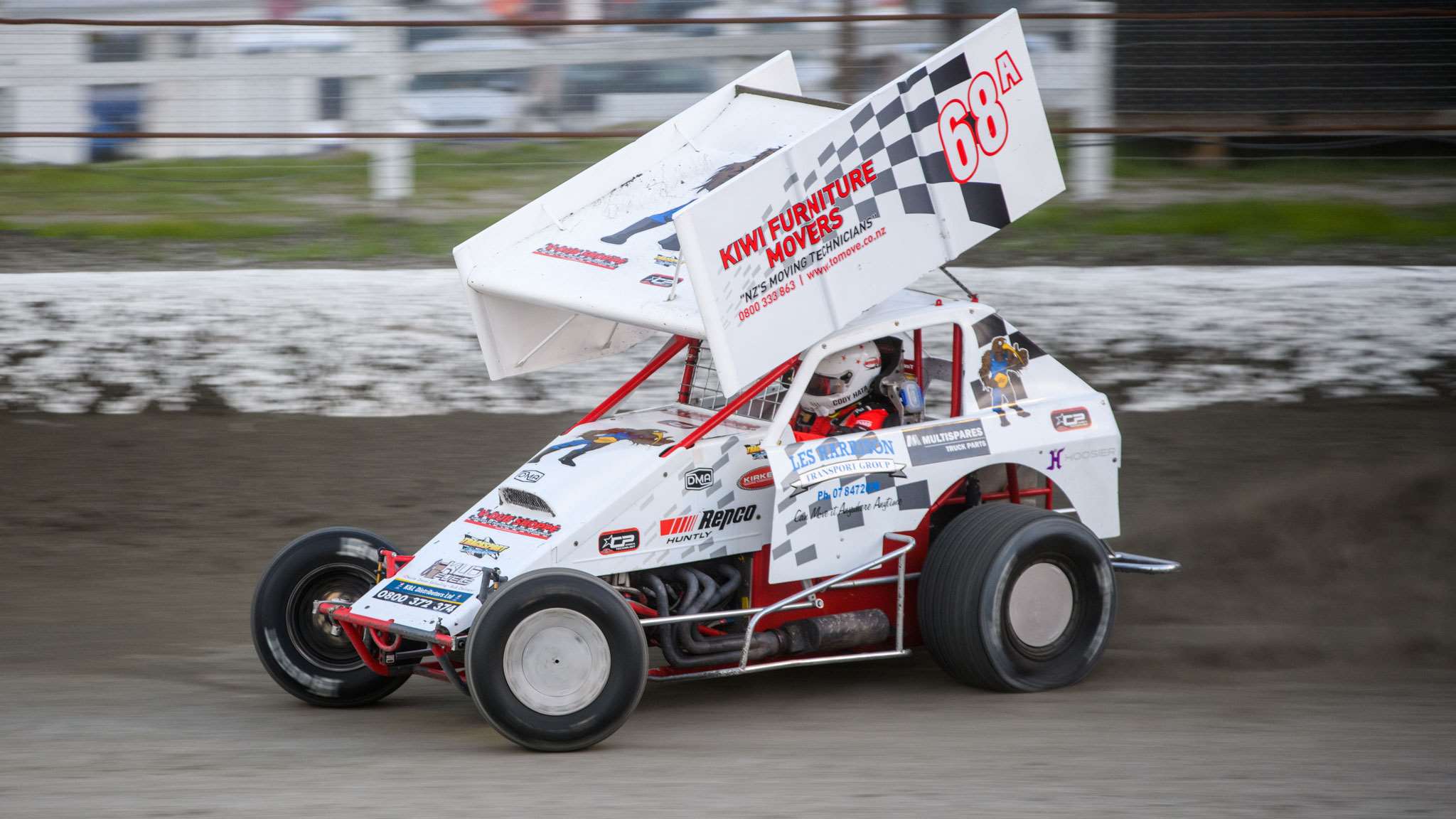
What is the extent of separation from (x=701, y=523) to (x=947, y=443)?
3.67ft

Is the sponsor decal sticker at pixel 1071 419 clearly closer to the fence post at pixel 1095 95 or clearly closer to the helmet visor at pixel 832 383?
the helmet visor at pixel 832 383

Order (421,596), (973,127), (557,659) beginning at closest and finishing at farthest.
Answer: (557,659) → (421,596) → (973,127)

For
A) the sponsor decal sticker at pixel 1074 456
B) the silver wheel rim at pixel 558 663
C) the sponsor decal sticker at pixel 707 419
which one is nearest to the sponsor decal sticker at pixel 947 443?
the sponsor decal sticker at pixel 1074 456

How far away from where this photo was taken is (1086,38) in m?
12.3

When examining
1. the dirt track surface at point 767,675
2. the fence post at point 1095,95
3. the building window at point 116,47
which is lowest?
the dirt track surface at point 767,675

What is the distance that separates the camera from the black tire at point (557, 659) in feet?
18.7

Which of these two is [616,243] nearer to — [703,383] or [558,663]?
[703,383]

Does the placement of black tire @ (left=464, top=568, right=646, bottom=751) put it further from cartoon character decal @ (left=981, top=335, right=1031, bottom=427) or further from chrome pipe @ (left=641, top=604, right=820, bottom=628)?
cartoon character decal @ (left=981, top=335, right=1031, bottom=427)

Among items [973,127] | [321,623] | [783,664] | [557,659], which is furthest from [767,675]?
[973,127]

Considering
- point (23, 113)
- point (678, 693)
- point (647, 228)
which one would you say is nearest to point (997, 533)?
point (678, 693)

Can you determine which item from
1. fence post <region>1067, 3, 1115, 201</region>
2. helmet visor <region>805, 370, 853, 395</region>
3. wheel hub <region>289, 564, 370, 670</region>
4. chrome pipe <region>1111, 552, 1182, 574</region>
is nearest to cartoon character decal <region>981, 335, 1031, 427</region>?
helmet visor <region>805, 370, 853, 395</region>

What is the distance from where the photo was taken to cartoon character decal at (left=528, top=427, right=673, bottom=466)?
21.7ft

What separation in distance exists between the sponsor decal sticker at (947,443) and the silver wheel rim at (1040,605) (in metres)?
0.55

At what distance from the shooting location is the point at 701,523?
6.43 m
